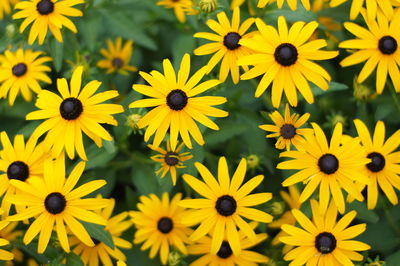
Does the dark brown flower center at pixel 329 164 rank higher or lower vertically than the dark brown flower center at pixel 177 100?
lower

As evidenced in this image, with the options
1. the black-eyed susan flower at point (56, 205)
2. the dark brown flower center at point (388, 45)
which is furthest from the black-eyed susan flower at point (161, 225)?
the dark brown flower center at point (388, 45)

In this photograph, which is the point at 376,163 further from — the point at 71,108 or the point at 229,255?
the point at 71,108

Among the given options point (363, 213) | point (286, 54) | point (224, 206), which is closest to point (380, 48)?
point (286, 54)

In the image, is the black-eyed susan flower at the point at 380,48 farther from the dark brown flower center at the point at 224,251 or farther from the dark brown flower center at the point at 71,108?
the dark brown flower center at the point at 71,108

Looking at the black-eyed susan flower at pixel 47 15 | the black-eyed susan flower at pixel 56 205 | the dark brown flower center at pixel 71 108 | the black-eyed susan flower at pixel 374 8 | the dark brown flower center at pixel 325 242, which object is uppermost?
the black-eyed susan flower at pixel 374 8

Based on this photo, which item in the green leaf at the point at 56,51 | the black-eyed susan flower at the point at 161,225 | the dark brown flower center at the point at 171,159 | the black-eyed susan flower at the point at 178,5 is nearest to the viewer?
the dark brown flower center at the point at 171,159

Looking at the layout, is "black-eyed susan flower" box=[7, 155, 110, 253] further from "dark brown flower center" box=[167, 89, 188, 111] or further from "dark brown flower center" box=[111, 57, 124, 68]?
"dark brown flower center" box=[111, 57, 124, 68]

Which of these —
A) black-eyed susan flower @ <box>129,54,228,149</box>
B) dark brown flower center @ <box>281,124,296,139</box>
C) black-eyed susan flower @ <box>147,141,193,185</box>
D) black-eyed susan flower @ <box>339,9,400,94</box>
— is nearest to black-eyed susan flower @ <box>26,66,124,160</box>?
black-eyed susan flower @ <box>129,54,228,149</box>

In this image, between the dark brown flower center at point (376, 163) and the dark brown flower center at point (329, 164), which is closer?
the dark brown flower center at point (329, 164)

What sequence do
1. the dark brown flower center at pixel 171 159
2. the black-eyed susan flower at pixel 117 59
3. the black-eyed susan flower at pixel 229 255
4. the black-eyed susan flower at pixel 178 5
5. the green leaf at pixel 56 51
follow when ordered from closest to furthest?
the dark brown flower center at pixel 171 159
the black-eyed susan flower at pixel 229 255
the green leaf at pixel 56 51
the black-eyed susan flower at pixel 178 5
the black-eyed susan flower at pixel 117 59
